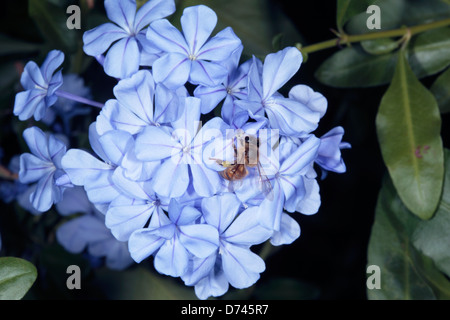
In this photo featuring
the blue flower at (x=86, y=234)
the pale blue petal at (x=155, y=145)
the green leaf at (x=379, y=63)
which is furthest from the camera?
the blue flower at (x=86, y=234)

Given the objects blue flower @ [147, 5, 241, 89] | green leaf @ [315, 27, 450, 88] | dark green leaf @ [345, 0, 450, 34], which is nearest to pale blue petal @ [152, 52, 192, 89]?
blue flower @ [147, 5, 241, 89]

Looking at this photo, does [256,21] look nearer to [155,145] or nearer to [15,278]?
[155,145]

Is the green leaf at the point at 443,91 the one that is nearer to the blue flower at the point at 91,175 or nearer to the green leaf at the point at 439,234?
the green leaf at the point at 439,234

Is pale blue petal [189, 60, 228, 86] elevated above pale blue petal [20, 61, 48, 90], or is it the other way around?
pale blue petal [189, 60, 228, 86]

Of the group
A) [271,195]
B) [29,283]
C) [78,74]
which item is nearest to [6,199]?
[78,74]

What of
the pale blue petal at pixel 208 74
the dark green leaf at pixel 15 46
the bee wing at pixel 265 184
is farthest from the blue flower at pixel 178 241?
the dark green leaf at pixel 15 46

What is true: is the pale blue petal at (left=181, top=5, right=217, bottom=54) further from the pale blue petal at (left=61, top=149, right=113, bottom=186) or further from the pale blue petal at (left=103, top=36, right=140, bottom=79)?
the pale blue petal at (left=61, top=149, right=113, bottom=186)
